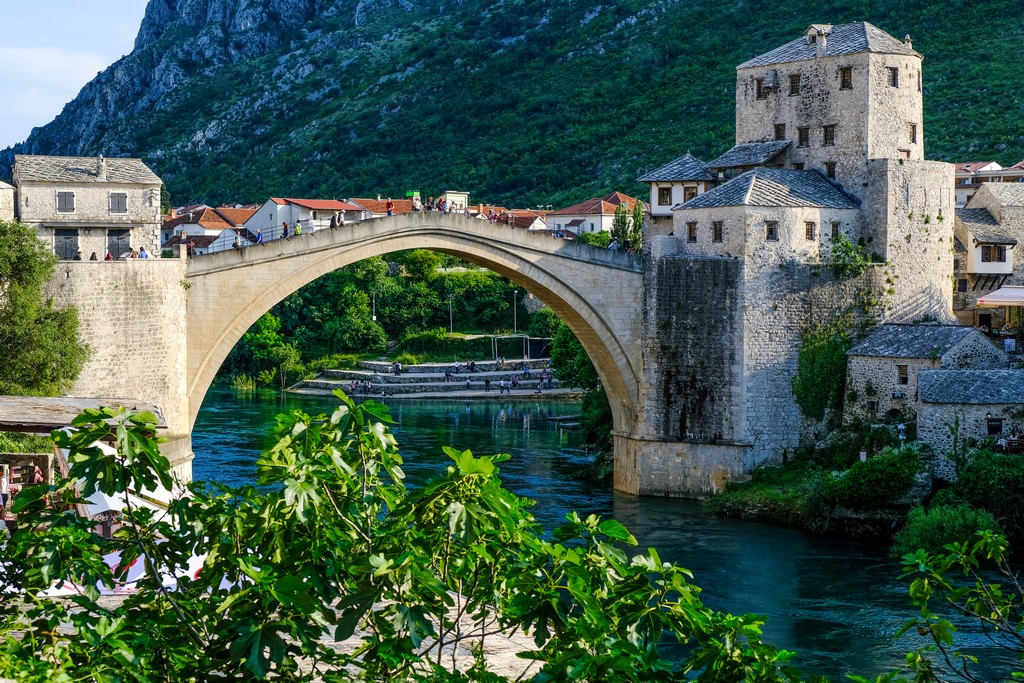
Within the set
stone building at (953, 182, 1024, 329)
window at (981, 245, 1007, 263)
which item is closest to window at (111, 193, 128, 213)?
stone building at (953, 182, 1024, 329)

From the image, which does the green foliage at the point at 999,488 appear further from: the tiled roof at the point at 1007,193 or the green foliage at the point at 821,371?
the tiled roof at the point at 1007,193

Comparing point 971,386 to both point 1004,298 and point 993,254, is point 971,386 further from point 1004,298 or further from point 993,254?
point 993,254

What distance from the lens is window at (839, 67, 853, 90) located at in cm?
3669

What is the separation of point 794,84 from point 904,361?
26.2ft

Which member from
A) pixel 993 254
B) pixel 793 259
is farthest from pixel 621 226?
pixel 793 259

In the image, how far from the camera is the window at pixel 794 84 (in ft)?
124

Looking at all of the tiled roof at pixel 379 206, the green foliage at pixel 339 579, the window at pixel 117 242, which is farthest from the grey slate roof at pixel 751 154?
the green foliage at pixel 339 579

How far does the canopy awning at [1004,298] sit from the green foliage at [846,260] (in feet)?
20.5

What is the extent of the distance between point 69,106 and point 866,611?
415ft

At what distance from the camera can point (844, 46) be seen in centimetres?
3691

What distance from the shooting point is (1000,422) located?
106 ft

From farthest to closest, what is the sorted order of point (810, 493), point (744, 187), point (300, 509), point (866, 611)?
point (744, 187)
point (810, 493)
point (866, 611)
point (300, 509)

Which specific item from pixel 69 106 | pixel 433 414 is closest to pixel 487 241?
pixel 433 414

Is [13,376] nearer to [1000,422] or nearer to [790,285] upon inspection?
[790,285]
